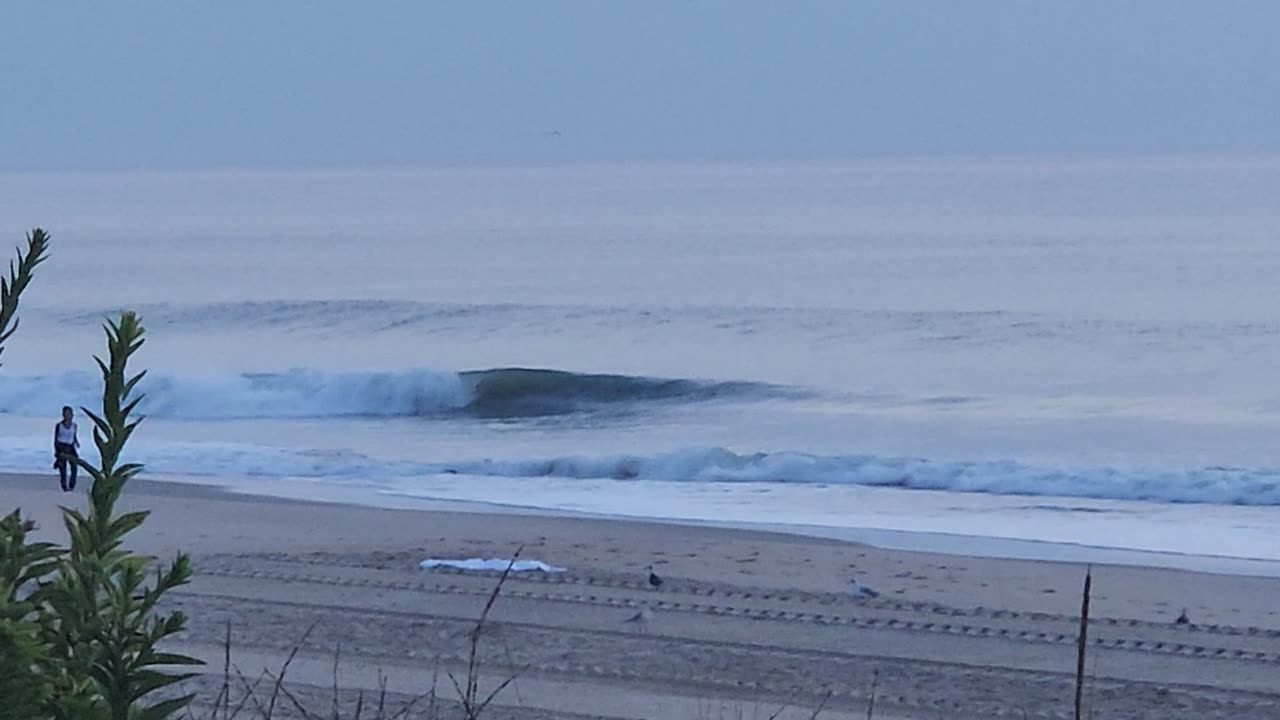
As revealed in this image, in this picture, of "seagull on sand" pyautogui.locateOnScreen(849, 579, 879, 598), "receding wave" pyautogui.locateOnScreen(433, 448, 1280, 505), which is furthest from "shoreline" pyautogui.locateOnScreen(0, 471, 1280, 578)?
"receding wave" pyautogui.locateOnScreen(433, 448, 1280, 505)

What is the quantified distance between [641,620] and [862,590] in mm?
1854

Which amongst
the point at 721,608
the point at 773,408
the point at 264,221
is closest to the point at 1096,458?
the point at 773,408

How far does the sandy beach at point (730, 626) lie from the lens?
7980 mm

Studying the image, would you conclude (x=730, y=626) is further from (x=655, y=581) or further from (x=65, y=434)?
(x=65, y=434)

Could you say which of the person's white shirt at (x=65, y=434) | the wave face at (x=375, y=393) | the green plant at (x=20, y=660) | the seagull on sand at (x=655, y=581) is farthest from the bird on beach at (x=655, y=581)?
the wave face at (x=375, y=393)

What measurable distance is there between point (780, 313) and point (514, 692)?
36.6 m

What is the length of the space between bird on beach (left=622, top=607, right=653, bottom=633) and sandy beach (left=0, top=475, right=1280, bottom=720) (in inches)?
0.8

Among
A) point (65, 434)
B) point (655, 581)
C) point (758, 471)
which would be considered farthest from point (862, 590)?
point (758, 471)

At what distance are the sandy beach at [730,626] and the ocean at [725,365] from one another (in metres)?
2.67

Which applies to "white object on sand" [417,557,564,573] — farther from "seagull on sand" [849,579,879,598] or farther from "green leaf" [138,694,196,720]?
"green leaf" [138,694,196,720]

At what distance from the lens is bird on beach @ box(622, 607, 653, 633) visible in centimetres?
940

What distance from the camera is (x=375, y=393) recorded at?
29344mm

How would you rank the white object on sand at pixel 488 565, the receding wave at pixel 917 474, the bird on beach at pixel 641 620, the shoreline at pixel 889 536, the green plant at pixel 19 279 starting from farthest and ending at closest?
the receding wave at pixel 917 474, the shoreline at pixel 889 536, the white object on sand at pixel 488 565, the bird on beach at pixel 641 620, the green plant at pixel 19 279

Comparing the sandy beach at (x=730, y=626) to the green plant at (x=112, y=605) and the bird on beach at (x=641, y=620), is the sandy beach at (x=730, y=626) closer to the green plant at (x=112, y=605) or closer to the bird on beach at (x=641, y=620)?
the bird on beach at (x=641, y=620)
